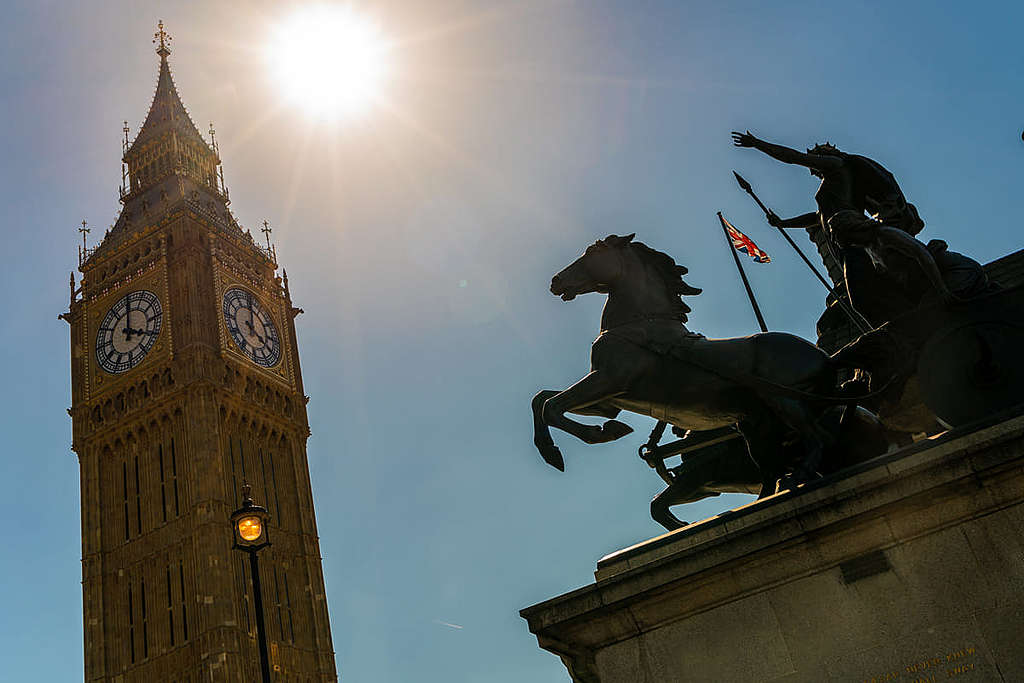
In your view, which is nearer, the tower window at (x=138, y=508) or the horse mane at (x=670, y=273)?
the horse mane at (x=670, y=273)

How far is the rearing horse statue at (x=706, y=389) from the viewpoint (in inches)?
283

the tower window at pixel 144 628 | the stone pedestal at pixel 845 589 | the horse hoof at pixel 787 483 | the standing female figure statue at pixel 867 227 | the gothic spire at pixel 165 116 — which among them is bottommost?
the stone pedestal at pixel 845 589

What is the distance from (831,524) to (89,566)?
47819mm

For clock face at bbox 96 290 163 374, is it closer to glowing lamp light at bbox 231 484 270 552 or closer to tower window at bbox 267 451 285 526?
tower window at bbox 267 451 285 526

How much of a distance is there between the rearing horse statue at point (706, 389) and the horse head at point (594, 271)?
502mm

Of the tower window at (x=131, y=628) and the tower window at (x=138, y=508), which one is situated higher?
the tower window at (x=138, y=508)

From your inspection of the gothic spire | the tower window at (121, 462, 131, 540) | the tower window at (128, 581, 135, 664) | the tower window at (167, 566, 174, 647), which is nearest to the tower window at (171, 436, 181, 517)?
the tower window at (121, 462, 131, 540)

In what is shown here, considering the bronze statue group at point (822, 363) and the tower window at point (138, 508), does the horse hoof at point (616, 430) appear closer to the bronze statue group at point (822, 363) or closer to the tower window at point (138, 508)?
the bronze statue group at point (822, 363)

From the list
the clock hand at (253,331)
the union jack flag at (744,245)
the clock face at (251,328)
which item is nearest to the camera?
the union jack flag at (744,245)

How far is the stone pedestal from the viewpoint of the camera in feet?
17.9

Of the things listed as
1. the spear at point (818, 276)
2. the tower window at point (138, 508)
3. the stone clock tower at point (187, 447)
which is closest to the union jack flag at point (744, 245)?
the spear at point (818, 276)

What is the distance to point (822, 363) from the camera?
7301 mm

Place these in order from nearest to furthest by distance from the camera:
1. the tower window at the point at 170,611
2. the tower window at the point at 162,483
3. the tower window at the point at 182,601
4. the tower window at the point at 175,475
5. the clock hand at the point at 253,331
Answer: the tower window at the point at 182,601 → the tower window at the point at 170,611 → the tower window at the point at 175,475 → the tower window at the point at 162,483 → the clock hand at the point at 253,331

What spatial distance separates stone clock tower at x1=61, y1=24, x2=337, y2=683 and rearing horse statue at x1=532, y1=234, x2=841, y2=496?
3813 centimetres
